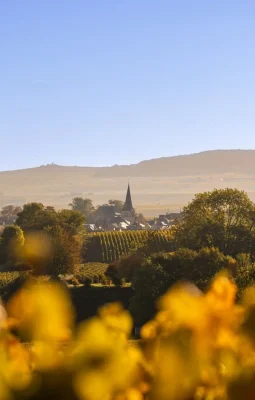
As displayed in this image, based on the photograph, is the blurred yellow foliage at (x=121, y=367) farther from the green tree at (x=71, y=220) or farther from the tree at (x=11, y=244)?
the green tree at (x=71, y=220)

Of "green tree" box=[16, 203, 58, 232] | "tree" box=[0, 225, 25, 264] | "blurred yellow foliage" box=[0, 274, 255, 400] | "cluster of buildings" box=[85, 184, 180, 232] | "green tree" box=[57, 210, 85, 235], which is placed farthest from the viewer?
"cluster of buildings" box=[85, 184, 180, 232]

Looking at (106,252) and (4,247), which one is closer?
(4,247)

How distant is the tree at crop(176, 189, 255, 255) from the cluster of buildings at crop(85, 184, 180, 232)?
5705 centimetres

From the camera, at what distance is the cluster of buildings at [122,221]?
125900 millimetres

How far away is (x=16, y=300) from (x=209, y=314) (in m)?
25.1

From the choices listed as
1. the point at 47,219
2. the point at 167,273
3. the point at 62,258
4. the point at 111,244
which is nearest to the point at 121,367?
the point at 167,273

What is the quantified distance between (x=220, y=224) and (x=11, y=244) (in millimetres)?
20216

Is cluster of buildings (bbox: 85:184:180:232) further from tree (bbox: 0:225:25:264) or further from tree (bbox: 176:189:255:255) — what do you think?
tree (bbox: 176:189:255:255)

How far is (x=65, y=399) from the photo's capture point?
10.0 metres

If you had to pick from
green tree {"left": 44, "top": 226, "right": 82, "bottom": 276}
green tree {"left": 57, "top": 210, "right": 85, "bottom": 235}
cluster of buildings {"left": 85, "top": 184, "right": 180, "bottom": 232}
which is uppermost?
green tree {"left": 57, "top": 210, "right": 85, "bottom": 235}

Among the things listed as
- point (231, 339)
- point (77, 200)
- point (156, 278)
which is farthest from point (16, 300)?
point (77, 200)

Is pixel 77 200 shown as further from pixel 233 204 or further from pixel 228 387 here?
pixel 228 387

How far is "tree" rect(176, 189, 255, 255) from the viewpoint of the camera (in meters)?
49.1

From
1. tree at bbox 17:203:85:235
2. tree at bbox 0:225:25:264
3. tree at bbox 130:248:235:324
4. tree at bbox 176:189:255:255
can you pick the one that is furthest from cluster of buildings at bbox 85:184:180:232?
tree at bbox 130:248:235:324
